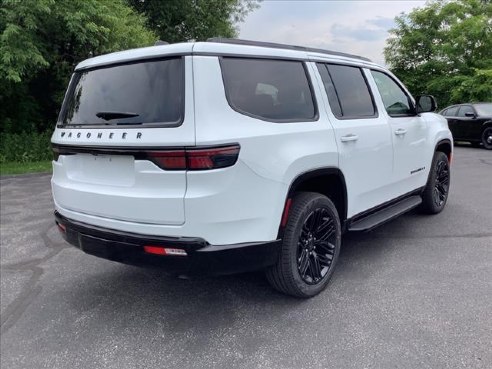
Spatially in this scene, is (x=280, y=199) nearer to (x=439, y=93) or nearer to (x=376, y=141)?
(x=376, y=141)

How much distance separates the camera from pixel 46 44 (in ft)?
36.3

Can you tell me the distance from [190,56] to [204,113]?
374mm

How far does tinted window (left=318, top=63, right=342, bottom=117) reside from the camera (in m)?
3.47

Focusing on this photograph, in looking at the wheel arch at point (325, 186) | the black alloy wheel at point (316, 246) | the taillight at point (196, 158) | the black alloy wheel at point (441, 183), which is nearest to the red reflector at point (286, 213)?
the wheel arch at point (325, 186)

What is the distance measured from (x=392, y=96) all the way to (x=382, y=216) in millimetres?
1348

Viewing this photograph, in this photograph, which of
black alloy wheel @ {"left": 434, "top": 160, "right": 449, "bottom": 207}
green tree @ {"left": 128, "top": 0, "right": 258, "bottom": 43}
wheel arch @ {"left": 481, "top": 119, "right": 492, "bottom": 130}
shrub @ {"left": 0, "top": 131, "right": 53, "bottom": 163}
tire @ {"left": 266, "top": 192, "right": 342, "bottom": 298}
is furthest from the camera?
green tree @ {"left": 128, "top": 0, "right": 258, "bottom": 43}

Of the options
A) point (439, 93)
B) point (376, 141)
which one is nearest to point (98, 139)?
point (376, 141)

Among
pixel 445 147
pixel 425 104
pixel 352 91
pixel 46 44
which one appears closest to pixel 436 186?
pixel 445 147

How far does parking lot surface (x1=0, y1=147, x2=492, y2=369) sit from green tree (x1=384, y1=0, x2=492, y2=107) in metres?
17.6

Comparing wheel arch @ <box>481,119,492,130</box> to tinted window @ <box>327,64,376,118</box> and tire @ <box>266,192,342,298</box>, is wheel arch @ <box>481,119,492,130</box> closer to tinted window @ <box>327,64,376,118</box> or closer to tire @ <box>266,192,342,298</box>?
tinted window @ <box>327,64,376,118</box>

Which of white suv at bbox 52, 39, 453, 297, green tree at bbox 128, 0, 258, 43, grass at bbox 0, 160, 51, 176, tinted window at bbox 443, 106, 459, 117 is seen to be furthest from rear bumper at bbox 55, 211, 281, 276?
green tree at bbox 128, 0, 258, 43

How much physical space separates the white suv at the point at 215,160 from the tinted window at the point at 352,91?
2 cm

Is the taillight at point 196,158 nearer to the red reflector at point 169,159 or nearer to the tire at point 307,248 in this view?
the red reflector at point 169,159

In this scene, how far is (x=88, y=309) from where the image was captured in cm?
331
